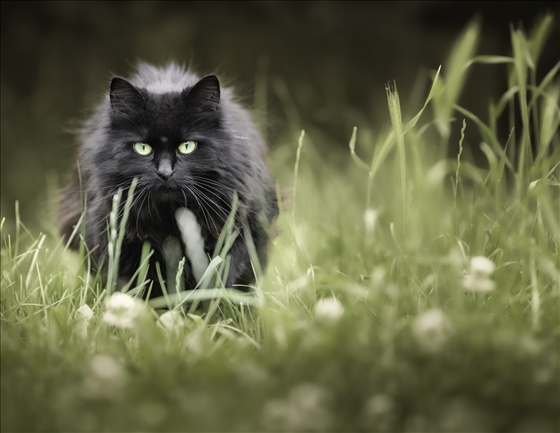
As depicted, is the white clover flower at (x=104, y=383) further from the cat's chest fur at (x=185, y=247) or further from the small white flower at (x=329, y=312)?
the cat's chest fur at (x=185, y=247)

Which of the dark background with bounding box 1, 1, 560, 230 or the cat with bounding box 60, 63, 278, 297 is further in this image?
the dark background with bounding box 1, 1, 560, 230

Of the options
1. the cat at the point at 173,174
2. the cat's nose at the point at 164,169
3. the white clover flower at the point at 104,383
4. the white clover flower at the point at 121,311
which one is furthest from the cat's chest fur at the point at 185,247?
Result: the white clover flower at the point at 104,383

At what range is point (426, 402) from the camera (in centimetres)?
117

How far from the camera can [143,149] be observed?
76.0 inches

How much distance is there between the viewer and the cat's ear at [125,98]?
6.25ft

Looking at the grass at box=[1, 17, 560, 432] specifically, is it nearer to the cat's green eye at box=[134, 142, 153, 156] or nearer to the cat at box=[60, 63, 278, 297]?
the cat at box=[60, 63, 278, 297]

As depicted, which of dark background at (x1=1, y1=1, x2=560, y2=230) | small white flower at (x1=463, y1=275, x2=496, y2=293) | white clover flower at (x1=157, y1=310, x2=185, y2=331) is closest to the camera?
small white flower at (x1=463, y1=275, x2=496, y2=293)

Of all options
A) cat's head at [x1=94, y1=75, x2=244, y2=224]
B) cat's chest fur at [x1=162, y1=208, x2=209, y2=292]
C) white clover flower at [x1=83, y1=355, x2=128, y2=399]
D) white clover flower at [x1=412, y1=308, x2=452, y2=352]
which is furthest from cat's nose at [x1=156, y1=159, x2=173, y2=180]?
white clover flower at [x1=412, y1=308, x2=452, y2=352]

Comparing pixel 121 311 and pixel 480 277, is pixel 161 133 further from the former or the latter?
pixel 480 277

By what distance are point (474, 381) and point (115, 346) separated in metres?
0.81

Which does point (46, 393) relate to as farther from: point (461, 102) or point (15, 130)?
point (461, 102)

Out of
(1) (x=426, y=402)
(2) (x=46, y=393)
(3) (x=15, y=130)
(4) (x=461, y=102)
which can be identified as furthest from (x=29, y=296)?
(4) (x=461, y=102)

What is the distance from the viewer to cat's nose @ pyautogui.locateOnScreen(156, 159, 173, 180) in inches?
72.8

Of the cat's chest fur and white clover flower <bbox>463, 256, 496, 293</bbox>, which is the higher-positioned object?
white clover flower <bbox>463, 256, 496, 293</bbox>
